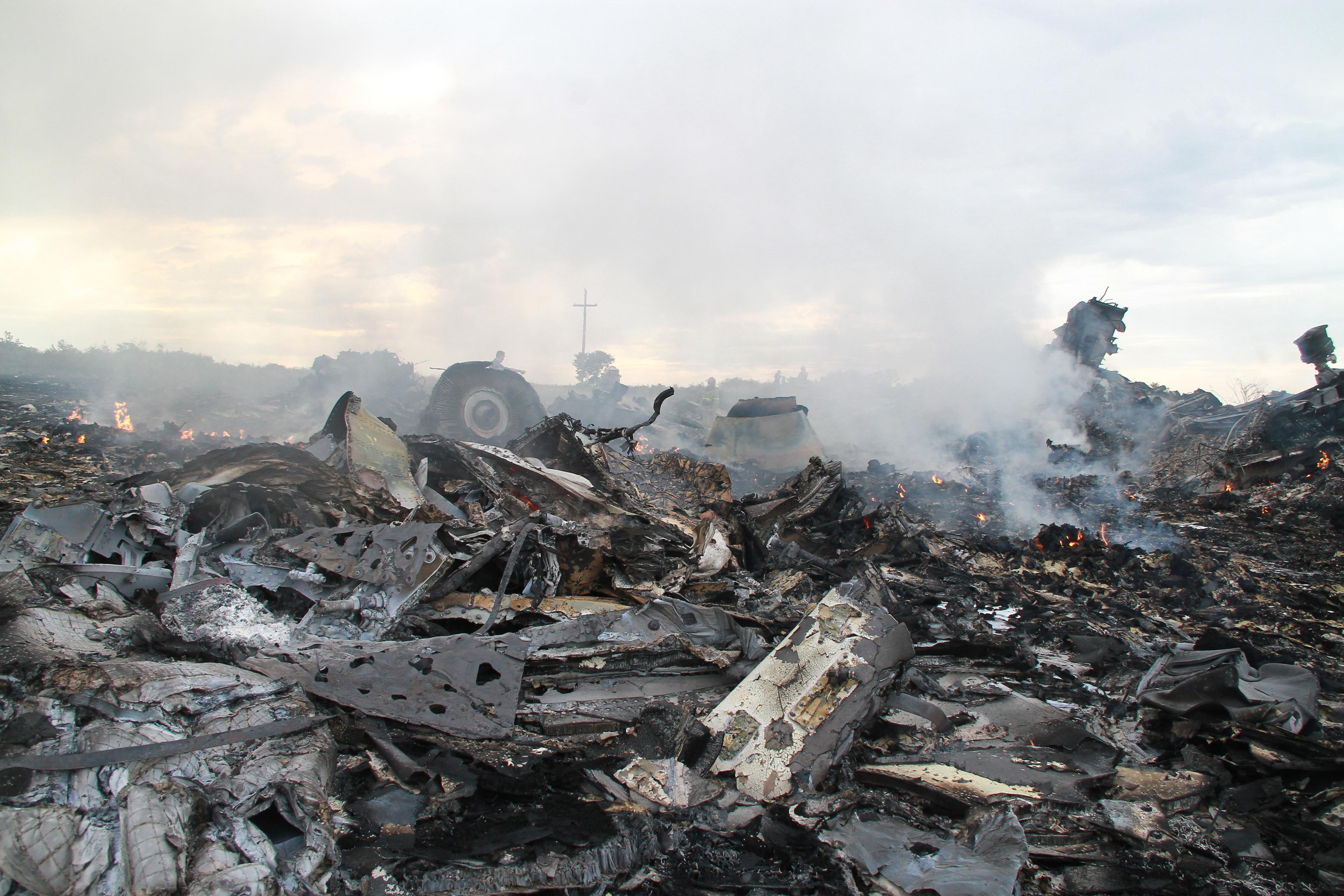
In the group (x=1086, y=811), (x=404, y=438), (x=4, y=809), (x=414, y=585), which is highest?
(x=404, y=438)

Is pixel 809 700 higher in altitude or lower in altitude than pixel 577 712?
higher

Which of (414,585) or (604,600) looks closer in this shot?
(414,585)

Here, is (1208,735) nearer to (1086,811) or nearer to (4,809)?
(1086,811)

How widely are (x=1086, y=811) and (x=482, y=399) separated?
37.2ft

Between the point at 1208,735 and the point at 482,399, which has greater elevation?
the point at 482,399

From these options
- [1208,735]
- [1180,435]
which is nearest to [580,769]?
[1208,735]

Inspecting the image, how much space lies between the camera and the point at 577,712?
3.05 metres

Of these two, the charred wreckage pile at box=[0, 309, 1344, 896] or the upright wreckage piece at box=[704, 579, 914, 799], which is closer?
the charred wreckage pile at box=[0, 309, 1344, 896]

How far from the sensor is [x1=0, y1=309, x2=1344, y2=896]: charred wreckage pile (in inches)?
86.4

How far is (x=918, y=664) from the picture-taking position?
4156 mm

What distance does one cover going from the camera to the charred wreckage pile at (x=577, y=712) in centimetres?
220

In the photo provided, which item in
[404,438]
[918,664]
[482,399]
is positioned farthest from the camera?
[482,399]

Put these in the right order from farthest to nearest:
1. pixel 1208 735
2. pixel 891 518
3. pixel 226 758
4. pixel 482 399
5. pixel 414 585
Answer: pixel 482 399
pixel 891 518
pixel 414 585
pixel 1208 735
pixel 226 758

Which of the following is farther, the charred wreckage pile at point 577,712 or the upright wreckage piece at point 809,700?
the upright wreckage piece at point 809,700
